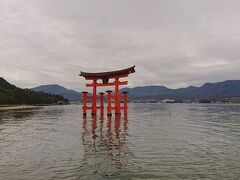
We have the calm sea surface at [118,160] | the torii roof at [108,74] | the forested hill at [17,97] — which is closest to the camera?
the calm sea surface at [118,160]

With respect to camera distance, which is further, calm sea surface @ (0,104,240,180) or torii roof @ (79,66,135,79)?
torii roof @ (79,66,135,79)

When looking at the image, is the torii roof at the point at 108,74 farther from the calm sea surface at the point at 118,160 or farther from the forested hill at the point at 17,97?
the forested hill at the point at 17,97

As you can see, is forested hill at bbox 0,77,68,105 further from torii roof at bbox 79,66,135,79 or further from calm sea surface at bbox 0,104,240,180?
calm sea surface at bbox 0,104,240,180

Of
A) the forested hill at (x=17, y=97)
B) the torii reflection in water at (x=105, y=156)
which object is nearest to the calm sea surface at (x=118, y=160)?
the torii reflection in water at (x=105, y=156)

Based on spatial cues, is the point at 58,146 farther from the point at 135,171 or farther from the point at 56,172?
the point at 135,171

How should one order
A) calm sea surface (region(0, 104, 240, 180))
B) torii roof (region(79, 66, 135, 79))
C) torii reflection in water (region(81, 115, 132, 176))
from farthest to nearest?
torii roof (region(79, 66, 135, 79)) < torii reflection in water (region(81, 115, 132, 176)) < calm sea surface (region(0, 104, 240, 180))

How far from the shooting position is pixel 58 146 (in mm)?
16094

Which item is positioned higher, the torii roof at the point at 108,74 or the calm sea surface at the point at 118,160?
the torii roof at the point at 108,74

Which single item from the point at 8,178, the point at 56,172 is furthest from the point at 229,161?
the point at 8,178

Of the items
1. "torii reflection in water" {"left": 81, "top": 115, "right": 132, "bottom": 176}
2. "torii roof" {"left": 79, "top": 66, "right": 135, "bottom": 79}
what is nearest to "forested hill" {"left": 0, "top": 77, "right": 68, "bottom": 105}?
"torii roof" {"left": 79, "top": 66, "right": 135, "bottom": 79}

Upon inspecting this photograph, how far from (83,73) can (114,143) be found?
2811cm

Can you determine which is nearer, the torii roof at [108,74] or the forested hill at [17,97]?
the torii roof at [108,74]

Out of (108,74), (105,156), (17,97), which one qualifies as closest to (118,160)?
(105,156)

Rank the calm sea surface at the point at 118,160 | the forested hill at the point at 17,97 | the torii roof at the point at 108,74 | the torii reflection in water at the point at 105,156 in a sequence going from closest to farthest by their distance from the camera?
the calm sea surface at the point at 118,160, the torii reflection in water at the point at 105,156, the torii roof at the point at 108,74, the forested hill at the point at 17,97
